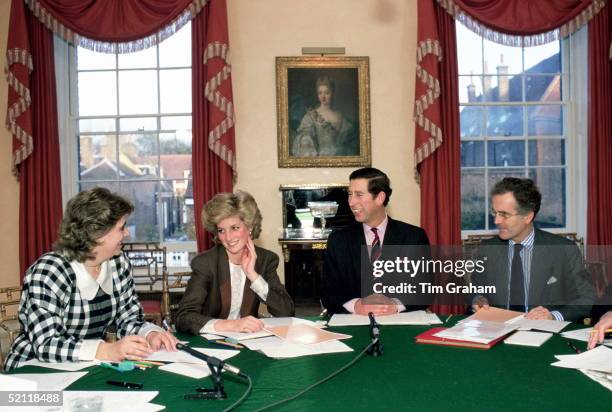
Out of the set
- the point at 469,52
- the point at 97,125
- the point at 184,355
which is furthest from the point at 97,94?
the point at 184,355

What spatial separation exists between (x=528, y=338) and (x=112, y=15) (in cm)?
459

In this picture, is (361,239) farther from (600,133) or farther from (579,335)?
(600,133)

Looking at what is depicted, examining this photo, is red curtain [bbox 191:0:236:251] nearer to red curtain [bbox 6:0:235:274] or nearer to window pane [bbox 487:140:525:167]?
red curtain [bbox 6:0:235:274]

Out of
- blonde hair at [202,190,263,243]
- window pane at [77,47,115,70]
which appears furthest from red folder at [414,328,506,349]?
window pane at [77,47,115,70]

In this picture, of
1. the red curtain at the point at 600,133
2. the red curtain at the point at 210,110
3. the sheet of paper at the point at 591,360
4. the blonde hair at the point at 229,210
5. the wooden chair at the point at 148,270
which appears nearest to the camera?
the sheet of paper at the point at 591,360

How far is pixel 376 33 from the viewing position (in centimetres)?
571

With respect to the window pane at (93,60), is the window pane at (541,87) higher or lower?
lower

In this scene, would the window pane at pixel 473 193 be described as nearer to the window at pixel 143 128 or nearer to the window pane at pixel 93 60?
the window at pixel 143 128

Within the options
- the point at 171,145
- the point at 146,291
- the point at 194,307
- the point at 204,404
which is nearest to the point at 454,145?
the point at 171,145

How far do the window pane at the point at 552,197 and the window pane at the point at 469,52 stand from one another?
1.13 metres

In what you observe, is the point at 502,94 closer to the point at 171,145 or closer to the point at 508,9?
the point at 508,9

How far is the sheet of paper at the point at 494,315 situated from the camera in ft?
8.54

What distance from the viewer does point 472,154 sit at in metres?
5.98

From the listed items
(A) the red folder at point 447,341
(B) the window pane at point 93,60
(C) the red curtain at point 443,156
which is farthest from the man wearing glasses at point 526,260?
(B) the window pane at point 93,60
